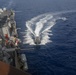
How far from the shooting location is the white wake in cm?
7021

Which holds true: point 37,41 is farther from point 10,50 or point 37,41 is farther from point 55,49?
point 10,50

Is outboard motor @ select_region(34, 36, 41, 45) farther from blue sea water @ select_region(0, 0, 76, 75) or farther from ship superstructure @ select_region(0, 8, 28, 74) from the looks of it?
ship superstructure @ select_region(0, 8, 28, 74)

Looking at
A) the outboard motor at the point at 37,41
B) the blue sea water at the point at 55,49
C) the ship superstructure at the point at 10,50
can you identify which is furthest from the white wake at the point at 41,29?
the ship superstructure at the point at 10,50

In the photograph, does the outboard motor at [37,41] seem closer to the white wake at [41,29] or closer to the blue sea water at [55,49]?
the white wake at [41,29]

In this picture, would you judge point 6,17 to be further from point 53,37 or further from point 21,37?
point 53,37

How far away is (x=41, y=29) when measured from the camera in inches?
3031

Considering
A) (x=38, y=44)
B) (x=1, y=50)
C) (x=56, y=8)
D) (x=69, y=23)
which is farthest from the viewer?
(x=56, y=8)

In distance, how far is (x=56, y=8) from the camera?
115 metres

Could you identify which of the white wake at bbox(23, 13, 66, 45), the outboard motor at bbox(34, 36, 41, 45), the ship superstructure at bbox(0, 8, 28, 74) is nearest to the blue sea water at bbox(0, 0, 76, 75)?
the outboard motor at bbox(34, 36, 41, 45)

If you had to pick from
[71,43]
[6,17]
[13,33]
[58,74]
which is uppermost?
[6,17]

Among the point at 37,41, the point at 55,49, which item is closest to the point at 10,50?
the point at 37,41

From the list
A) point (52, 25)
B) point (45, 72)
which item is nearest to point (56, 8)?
point (52, 25)

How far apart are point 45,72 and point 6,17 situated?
31.5 metres

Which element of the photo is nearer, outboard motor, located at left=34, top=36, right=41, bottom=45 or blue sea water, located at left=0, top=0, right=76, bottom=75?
blue sea water, located at left=0, top=0, right=76, bottom=75
